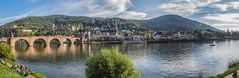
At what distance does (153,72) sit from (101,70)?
101 ft

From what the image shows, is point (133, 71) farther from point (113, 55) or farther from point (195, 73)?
point (195, 73)

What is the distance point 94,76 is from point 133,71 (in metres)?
4.57

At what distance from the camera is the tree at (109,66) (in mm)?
42406

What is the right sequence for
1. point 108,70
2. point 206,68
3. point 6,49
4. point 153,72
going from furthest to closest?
point 206,68 < point 153,72 < point 6,49 < point 108,70

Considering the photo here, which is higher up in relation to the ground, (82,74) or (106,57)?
(106,57)

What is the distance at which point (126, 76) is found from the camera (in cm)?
4322

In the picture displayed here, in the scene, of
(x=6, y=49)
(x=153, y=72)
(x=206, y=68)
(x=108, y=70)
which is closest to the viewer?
(x=108, y=70)

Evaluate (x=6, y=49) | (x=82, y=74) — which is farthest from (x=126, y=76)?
(x=6, y=49)

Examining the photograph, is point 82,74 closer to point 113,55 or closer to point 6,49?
point 6,49

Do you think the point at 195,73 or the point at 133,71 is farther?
the point at 195,73

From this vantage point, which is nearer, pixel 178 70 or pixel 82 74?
pixel 82 74

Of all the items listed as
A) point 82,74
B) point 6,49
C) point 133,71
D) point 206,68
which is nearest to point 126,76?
point 133,71

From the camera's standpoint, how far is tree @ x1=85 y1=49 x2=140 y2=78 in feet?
139

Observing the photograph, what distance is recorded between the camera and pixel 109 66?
42219 mm
